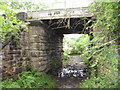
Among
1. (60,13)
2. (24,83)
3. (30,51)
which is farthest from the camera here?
(30,51)

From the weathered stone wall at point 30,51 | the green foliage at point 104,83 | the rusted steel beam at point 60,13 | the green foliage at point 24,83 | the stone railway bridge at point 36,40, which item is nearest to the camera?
the green foliage at point 104,83

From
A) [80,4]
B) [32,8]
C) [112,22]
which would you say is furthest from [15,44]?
[112,22]

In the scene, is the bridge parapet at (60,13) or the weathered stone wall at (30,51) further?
the bridge parapet at (60,13)

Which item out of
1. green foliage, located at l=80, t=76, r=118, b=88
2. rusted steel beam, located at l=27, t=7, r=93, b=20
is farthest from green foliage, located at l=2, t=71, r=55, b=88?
rusted steel beam, located at l=27, t=7, r=93, b=20

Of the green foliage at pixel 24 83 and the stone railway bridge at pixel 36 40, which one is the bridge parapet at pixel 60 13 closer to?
the stone railway bridge at pixel 36 40

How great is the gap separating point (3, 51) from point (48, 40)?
290 centimetres

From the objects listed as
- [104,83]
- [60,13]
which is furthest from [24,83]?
[60,13]

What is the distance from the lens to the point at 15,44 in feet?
14.8

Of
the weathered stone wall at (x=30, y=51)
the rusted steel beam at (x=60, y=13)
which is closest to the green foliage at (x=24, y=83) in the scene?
the weathered stone wall at (x=30, y=51)

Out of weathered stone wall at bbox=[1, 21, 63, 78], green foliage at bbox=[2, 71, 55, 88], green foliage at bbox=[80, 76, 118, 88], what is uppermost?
weathered stone wall at bbox=[1, 21, 63, 78]

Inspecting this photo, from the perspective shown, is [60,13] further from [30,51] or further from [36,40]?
[30,51]

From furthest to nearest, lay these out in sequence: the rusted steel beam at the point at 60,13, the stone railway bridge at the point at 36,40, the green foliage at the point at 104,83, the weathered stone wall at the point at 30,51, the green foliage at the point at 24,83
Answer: the rusted steel beam at the point at 60,13, the stone railway bridge at the point at 36,40, the weathered stone wall at the point at 30,51, the green foliage at the point at 24,83, the green foliage at the point at 104,83

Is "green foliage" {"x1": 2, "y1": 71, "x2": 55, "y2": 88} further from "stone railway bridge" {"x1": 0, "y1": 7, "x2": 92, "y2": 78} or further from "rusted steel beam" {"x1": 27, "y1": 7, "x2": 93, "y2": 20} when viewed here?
"rusted steel beam" {"x1": 27, "y1": 7, "x2": 93, "y2": 20}

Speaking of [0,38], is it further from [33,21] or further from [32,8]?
[32,8]
